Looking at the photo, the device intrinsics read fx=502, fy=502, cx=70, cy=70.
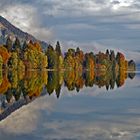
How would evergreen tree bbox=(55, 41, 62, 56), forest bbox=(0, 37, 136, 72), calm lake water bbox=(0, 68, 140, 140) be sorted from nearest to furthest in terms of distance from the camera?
calm lake water bbox=(0, 68, 140, 140), forest bbox=(0, 37, 136, 72), evergreen tree bbox=(55, 41, 62, 56)

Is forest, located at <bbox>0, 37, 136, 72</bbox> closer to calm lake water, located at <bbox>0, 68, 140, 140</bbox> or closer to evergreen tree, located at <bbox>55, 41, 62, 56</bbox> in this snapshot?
evergreen tree, located at <bbox>55, 41, 62, 56</bbox>

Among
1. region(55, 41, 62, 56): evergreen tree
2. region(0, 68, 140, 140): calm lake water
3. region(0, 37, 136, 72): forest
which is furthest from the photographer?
region(55, 41, 62, 56): evergreen tree

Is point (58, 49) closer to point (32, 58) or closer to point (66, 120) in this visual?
point (32, 58)

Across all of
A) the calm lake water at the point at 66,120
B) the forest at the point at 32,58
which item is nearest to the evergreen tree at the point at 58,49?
the forest at the point at 32,58

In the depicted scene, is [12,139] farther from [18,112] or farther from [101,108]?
[101,108]

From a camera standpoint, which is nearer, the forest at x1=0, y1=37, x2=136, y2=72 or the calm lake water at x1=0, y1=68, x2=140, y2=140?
the calm lake water at x1=0, y1=68, x2=140, y2=140

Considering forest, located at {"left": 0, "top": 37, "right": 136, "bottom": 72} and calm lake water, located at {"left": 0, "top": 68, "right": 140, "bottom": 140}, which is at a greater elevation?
forest, located at {"left": 0, "top": 37, "right": 136, "bottom": 72}

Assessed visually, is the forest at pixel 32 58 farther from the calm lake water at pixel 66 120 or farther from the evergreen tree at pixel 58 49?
the calm lake water at pixel 66 120

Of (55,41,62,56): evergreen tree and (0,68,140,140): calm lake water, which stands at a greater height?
(55,41,62,56): evergreen tree

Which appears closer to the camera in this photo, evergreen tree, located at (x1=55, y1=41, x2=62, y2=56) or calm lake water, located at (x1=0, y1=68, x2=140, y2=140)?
calm lake water, located at (x1=0, y1=68, x2=140, y2=140)

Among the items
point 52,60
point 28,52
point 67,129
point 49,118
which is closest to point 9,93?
point 49,118

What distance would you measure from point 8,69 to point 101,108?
87.4 meters

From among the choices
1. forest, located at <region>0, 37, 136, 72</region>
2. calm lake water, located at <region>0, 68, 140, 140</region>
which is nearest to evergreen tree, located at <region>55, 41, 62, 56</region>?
forest, located at <region>0, 37, 136, 72</region>

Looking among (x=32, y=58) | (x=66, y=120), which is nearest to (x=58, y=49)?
(x=32, y=58)
